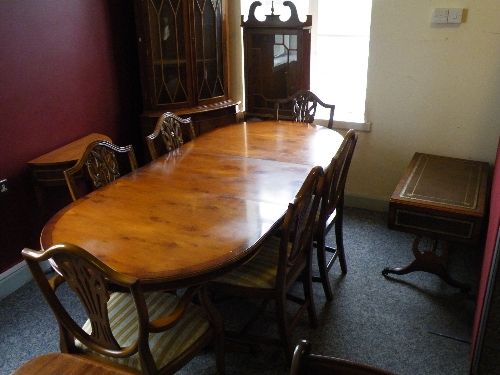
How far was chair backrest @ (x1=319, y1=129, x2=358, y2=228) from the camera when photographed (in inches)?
82.8

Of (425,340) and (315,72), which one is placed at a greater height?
(315,72)

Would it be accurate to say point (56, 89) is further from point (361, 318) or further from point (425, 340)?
point (425, 340)

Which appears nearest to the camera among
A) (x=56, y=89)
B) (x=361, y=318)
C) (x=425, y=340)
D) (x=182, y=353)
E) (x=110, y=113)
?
(x=182, y=353)

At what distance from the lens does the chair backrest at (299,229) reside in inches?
69.5

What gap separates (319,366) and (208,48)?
2.94 m

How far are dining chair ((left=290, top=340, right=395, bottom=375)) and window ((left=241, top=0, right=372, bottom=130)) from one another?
2638 millimetres

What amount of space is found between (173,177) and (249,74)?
4.86ft

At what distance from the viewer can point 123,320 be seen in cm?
174

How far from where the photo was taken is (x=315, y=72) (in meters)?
3.60

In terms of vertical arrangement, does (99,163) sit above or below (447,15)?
below

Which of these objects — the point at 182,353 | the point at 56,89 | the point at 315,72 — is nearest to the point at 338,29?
the point at 315,72

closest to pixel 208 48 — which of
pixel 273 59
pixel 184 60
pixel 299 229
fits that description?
pixel 184 60

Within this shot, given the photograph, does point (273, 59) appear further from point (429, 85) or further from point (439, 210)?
point (439, 210)

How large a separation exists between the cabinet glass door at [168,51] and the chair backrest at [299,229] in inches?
67.4
